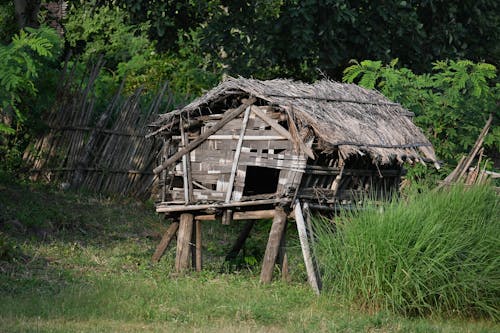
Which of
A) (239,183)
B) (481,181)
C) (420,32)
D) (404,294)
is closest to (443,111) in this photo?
(420,32)

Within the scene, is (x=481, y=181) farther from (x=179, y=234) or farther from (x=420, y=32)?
(x=420, y=32)

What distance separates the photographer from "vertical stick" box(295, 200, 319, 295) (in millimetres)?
11445

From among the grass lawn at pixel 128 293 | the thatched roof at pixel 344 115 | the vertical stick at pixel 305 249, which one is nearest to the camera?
the grass lawn at pixel 128 293

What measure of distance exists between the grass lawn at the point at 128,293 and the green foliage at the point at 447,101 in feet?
13.3

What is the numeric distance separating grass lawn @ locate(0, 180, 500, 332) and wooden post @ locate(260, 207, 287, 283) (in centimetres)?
20

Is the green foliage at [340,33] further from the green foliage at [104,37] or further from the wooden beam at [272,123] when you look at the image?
the green foliage at [104,37]

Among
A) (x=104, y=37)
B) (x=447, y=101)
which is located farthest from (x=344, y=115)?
(x=104, y=37)

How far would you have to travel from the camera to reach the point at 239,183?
12508 millimetres

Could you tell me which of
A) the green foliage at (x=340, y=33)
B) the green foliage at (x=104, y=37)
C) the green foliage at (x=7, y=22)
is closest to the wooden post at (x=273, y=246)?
the green foliage at (x=340, y=33)

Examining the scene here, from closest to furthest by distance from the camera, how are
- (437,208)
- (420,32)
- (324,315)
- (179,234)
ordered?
1. (324,315)
2. (437,208)
3. (179,234)
4. (420,32)

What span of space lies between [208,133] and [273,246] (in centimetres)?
190

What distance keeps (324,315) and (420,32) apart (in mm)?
9352

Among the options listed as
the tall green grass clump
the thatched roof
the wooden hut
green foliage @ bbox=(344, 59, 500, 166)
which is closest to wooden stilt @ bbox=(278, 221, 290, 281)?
the wooden hut

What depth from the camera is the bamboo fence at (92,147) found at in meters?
18.4
